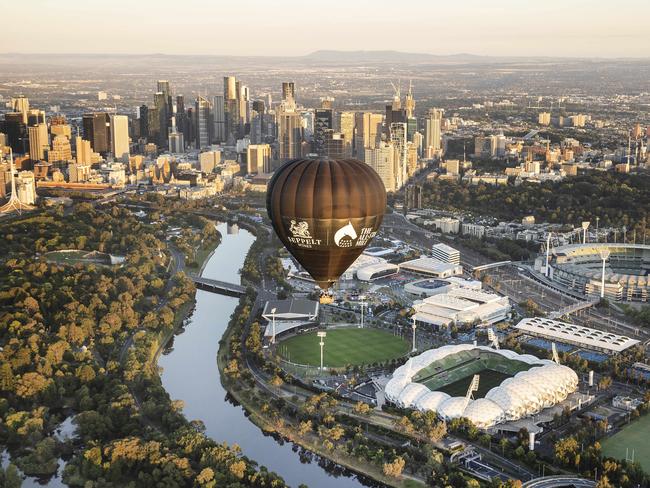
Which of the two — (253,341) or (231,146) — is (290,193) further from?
(231,146)

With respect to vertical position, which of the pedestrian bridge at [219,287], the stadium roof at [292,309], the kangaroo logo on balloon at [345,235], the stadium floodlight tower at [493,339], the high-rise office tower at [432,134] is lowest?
the pedestrian bridge at [219,287]

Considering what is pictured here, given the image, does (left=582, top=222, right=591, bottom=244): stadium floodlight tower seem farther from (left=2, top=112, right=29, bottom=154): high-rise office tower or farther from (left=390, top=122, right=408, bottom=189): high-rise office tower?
(left=2, top=112, right=29, bottom=154): high-rise office tower

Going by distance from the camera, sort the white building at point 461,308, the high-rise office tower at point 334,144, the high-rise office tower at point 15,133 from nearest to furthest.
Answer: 1. the white building at point 461,308
2. the high-rise office tower at point 334,144
3. the high-rise office tower at point 15,133

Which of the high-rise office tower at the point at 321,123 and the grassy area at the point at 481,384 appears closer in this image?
the grassy area at the point at 481,384

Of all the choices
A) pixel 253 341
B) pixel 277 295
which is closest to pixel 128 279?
pixel 277 295

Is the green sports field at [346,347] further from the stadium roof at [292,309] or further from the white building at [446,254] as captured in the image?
the white building at [446,254]

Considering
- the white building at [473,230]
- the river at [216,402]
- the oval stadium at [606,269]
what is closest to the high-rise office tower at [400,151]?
the white building at [473,230]

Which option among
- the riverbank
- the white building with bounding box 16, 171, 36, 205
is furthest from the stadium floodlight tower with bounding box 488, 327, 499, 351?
the white building with bounding box 16, 171, 36, 205
